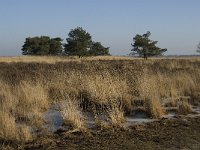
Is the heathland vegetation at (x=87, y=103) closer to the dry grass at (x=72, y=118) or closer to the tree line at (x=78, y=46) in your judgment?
the dry grass at (x=72, y=118)

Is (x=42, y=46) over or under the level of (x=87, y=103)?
over

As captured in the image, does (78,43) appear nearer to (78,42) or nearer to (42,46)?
(78,42)

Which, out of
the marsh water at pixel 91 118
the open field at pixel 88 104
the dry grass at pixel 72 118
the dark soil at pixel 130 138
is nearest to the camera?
the dark soil at pixel 130 138

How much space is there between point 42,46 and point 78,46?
1282 centimetres

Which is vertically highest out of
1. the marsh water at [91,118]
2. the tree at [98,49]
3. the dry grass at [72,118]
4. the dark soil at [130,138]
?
the tree at [98,49]

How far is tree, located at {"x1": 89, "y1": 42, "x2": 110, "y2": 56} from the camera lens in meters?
74.5

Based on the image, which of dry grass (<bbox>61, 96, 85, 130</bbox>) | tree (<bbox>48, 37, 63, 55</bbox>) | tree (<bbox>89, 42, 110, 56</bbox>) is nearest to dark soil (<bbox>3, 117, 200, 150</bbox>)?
dry grass (<bbox>61, 96, 85, 130</bbox>)

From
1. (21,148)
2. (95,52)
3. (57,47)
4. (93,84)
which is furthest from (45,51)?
(21,148)

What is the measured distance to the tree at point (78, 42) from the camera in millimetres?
65812

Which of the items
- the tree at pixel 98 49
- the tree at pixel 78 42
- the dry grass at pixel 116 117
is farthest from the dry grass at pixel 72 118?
the tree at pixel 98 49

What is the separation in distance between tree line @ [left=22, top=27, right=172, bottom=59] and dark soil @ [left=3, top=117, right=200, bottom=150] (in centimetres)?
5621

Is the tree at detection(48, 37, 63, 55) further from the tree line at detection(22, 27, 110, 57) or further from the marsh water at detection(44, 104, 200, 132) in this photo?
the marsh water at detection(44, 104, 200, 132)

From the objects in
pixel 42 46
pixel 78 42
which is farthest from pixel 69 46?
pixel 42 46

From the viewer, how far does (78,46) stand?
65.6m
